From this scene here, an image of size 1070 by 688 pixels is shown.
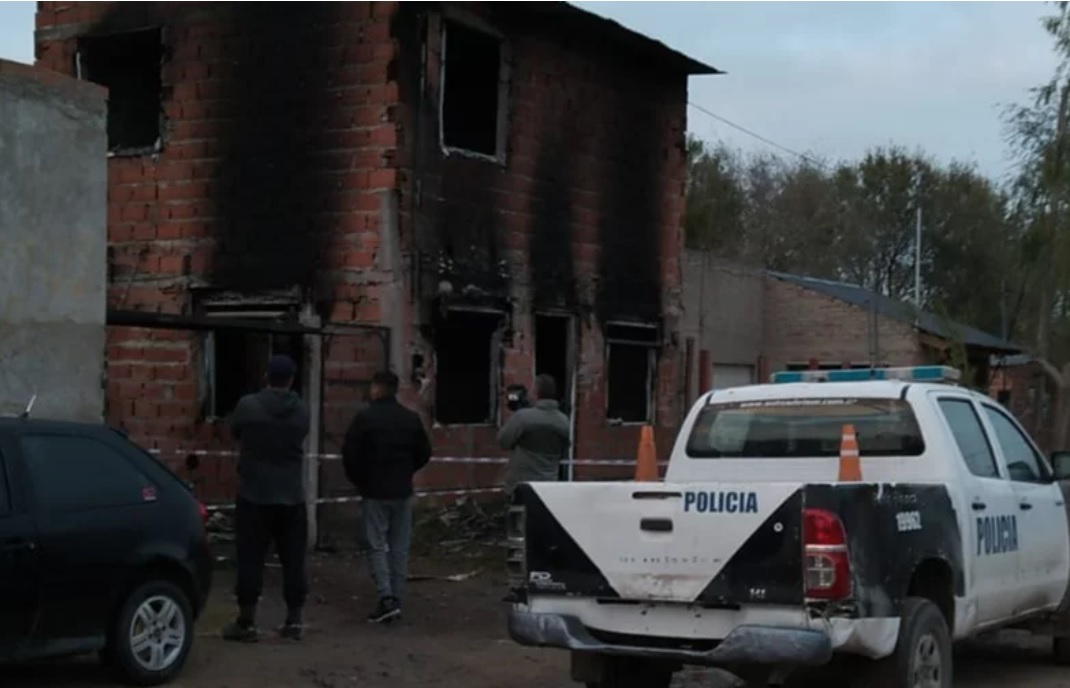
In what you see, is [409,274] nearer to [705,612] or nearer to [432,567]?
[432,567]

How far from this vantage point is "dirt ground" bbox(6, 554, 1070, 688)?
887cm

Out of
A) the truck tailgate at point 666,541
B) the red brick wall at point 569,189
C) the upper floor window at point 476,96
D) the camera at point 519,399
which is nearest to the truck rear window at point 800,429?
the truck tailgate at point 666,541

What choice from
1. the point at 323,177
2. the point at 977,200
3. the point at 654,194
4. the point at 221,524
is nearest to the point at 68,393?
the point at 221,524

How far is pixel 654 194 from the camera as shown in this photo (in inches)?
737

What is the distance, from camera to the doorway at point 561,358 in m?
17.4

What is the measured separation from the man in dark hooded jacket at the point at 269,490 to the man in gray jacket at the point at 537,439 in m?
2.73

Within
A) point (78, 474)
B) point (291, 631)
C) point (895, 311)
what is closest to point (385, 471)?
point (291, 631)

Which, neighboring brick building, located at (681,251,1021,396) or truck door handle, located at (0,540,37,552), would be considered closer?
truck door handle, located at (0,540,37,552)

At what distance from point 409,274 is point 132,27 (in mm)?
4409

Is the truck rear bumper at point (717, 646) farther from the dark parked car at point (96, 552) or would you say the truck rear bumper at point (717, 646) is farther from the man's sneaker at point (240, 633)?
the man's sneaker at point (240, 633)

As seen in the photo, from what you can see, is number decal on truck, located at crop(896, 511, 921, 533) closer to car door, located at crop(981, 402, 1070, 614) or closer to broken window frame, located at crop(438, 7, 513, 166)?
car door, located at crop(981, 402, 1070, 614)

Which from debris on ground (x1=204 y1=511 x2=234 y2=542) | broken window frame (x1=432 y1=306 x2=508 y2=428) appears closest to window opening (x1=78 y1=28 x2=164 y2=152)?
broken window frame (x1=432 y1=306 x2=508 y2=428)

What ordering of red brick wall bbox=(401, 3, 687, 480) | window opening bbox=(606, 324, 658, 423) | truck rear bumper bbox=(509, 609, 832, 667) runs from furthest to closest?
window opening bbox=(606, 324, 658, 423), red brick wall bbox=(401, 3, 687, 480), truck rear bumper bbox=(509, 609, 832, 667)

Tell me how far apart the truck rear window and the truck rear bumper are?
6.55 ft
